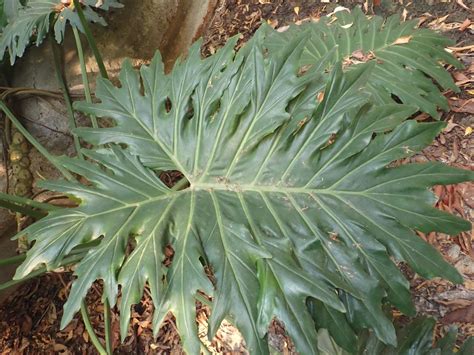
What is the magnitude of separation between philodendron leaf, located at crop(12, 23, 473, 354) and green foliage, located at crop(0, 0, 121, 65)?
0.78m

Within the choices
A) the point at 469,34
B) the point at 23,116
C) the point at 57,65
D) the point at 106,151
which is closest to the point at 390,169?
the point at 106,151

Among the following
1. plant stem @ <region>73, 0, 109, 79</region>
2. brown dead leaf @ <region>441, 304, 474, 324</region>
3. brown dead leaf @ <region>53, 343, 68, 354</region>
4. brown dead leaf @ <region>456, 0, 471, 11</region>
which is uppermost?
plant stem @ <region>73, 0, 109, 79</region>

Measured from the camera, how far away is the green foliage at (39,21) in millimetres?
2024

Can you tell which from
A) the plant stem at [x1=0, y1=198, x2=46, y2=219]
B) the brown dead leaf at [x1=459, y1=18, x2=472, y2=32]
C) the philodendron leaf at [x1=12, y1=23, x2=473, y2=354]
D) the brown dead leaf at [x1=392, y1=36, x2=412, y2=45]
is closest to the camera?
the philodendron leaf at [x1=12, y1=23, x2=473, y2=354]

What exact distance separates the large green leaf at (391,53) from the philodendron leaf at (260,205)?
0.52 m

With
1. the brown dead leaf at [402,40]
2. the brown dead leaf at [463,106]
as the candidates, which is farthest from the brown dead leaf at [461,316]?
the brown dead leaf at [402,40]

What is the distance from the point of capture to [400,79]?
5.62ft

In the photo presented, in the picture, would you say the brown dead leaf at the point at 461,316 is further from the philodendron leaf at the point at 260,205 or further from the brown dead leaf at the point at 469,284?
the philodendron leaf at the point at 260,205

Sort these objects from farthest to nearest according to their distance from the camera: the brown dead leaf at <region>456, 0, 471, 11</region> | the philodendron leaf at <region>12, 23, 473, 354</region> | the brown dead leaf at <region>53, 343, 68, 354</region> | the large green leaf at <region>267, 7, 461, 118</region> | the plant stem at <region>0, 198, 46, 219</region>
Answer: the brown dead leaf at <region>53, 343, 68, 354</region>
the brown dead leaf at <region>456, 0, 471, 11</region>
the large green leaf at <region>267, 7, 461, 118</region>
the plant stem at <region>0, 198, 46, 219</region>
the philodendron leaf at <region>12, 23, 473, 354</region>

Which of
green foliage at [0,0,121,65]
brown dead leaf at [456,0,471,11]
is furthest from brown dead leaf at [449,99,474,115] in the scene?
green foliage at [0,0,121,65]

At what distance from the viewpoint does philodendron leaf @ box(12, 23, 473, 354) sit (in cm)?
109

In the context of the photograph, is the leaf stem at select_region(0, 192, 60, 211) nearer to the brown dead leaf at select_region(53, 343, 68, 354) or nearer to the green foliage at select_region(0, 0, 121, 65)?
the green foliage at select_region(0, 0, 121, 65)

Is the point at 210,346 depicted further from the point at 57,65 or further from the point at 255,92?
the point at 57,65

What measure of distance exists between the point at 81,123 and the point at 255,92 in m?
1.51
